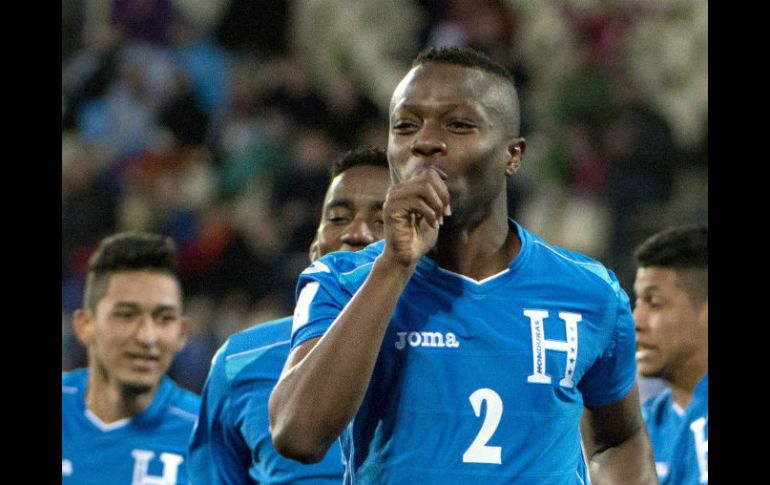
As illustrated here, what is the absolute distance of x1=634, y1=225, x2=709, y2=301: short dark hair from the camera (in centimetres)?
611

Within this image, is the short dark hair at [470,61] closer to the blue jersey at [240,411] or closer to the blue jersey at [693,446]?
the blue jersey at [240,411]

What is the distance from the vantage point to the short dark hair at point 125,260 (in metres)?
6.50

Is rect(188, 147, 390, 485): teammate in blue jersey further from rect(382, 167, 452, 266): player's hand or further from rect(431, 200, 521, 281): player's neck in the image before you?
rect(382, 167, 452, 266): player's hand

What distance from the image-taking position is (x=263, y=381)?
5.04 m

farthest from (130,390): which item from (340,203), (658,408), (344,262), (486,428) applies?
(486,428)

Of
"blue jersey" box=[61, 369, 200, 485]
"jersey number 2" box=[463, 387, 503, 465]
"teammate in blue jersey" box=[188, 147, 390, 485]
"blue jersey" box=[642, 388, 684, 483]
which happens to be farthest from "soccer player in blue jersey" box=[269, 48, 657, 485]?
"blue jersey" box=[61, 369, 200, 485]

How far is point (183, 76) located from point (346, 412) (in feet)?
28.3

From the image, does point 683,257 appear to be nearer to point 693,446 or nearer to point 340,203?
point 693,446

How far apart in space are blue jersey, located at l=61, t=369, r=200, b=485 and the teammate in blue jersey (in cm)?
107

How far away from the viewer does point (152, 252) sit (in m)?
6.57

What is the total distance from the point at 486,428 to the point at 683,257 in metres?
3.18

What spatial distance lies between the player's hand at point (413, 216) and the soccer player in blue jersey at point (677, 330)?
318 centimetres

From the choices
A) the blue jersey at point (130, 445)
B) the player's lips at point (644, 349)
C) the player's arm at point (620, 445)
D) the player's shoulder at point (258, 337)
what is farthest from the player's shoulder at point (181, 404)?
the player's arm at point (620, 445)
